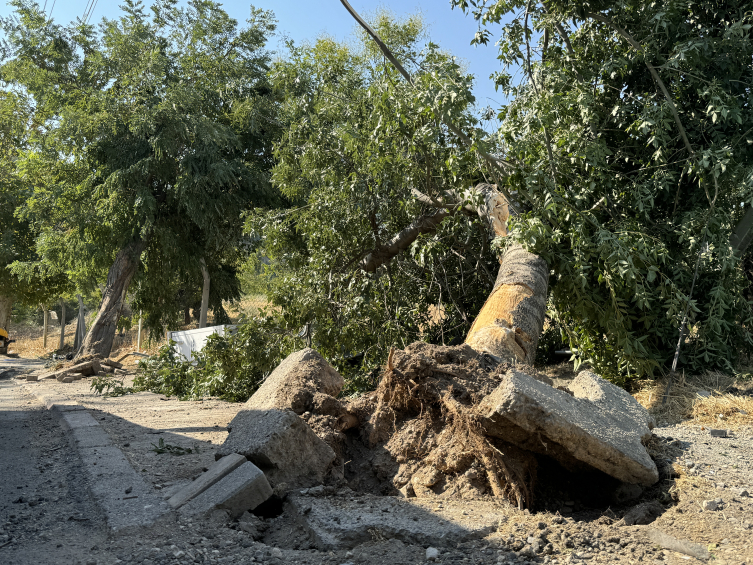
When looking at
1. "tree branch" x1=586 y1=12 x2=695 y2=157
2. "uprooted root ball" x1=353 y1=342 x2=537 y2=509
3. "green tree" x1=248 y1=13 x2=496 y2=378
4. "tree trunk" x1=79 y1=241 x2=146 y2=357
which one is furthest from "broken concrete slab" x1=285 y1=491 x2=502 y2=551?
"tree trunk" x1=79 y1=241 x2=146 y2=357

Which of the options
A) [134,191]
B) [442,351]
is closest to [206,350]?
[442,351]

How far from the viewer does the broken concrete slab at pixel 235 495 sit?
3.03m

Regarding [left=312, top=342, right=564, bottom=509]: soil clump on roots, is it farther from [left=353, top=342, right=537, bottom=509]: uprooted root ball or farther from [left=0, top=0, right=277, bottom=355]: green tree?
[left=0, top=0, right=277, bottom=355]: green tree

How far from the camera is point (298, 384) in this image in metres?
4.48

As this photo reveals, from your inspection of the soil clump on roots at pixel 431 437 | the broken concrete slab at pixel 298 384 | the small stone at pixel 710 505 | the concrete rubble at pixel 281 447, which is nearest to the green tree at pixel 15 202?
the broken concrete slab at pixel 298 384

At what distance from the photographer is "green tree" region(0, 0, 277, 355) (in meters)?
13.4

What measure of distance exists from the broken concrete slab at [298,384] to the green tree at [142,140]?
30.7 ft

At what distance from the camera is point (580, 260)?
504 centimetres

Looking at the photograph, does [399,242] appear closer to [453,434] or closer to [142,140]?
[453,434]

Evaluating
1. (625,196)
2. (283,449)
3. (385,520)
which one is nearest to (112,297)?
(283,449)

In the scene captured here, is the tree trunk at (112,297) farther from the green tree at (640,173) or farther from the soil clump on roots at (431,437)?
the soil clump on roots at (431,437)

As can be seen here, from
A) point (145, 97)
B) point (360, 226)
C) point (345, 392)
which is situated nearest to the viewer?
point (345, 392)

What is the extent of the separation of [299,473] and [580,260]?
3098 millimetres

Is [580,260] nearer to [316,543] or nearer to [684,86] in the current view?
[684,86]
